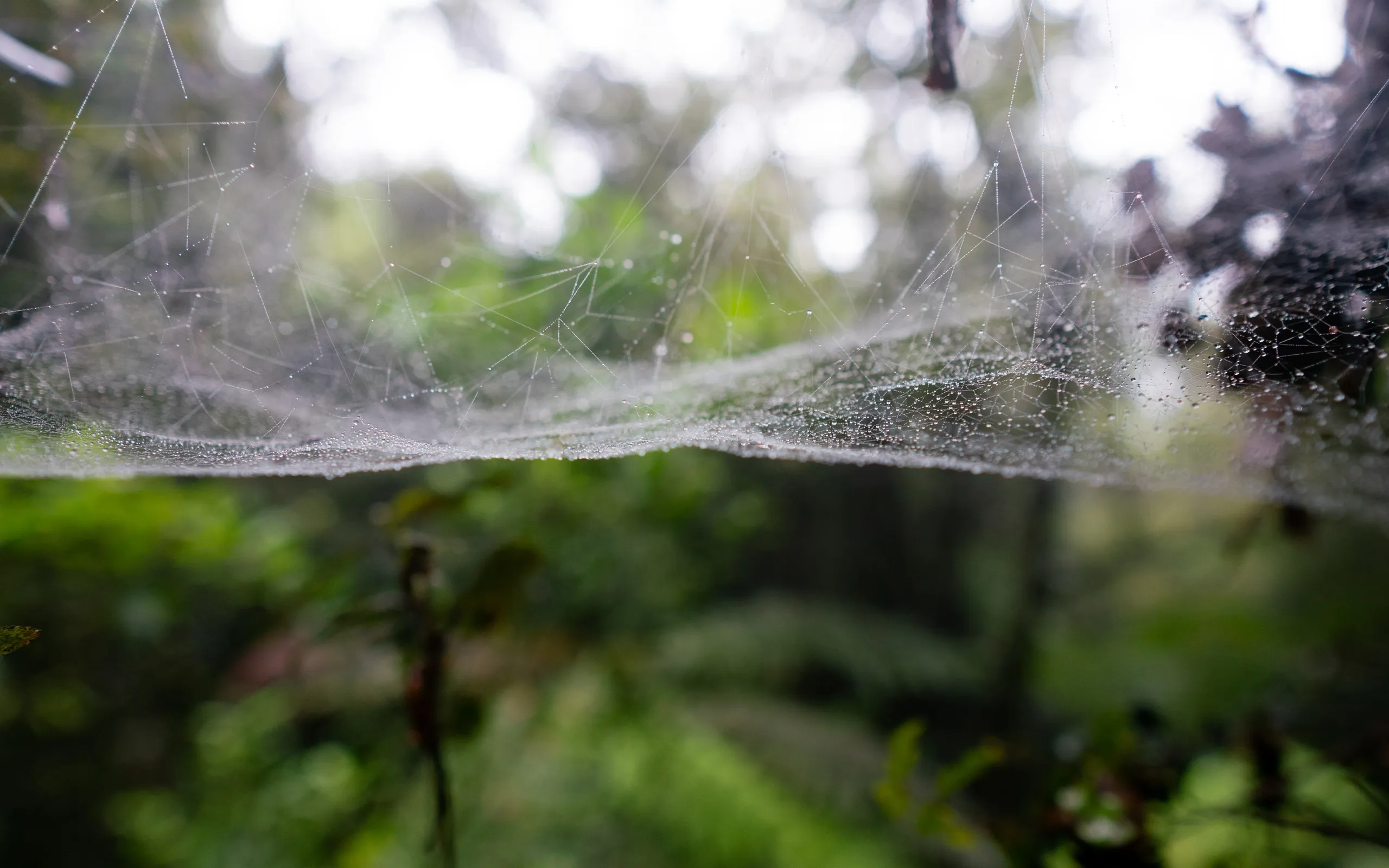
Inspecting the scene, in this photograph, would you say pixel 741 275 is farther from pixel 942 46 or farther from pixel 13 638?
pixel 13 638

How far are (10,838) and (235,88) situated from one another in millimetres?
2933

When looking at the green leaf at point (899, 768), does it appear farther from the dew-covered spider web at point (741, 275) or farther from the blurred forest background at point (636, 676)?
the dew-covered spider web at point (741, 275)

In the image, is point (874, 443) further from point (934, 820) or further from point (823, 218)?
point (823, 218)

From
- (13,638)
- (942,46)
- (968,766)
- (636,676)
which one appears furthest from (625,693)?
(942,46)

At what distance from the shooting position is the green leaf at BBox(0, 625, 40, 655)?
0.48 metres

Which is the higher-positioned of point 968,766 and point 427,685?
point 427,685

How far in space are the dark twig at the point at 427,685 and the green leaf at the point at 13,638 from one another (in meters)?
0.41

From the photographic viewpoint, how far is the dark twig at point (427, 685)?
33.9 inches

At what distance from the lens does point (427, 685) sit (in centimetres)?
88

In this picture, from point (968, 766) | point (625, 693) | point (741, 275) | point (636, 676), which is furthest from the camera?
point (636, 676)

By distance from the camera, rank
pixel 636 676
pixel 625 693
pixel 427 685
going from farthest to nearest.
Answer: pixel 636 676
pixel 625 693
pixel 427 685

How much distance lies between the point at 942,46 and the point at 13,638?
110 cm

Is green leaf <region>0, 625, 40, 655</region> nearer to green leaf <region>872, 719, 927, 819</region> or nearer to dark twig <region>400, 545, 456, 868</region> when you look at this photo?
dark twig <region>400, 545, 456, 868</region>

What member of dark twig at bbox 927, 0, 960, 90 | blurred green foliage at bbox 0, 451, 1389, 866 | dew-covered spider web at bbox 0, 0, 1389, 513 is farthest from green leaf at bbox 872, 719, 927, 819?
dark twig at bbox 927, 0, 960, 90
